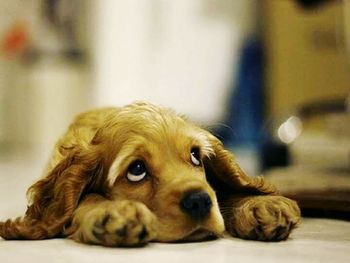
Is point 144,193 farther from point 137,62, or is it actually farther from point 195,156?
point 137,62

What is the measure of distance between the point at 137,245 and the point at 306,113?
2.87m

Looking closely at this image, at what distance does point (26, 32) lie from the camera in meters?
6.02

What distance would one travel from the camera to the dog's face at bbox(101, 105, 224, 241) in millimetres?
1289

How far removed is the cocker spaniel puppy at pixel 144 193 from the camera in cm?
128

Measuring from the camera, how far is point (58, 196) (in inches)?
54.9

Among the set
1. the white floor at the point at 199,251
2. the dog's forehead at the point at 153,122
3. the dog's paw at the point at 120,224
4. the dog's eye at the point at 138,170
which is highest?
the dog's forehead at the point at 153,122

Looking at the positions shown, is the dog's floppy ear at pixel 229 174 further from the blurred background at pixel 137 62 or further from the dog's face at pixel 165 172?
the blurred background at pixel 137 62

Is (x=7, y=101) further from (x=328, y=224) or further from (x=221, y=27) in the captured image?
(x=328, y=224)

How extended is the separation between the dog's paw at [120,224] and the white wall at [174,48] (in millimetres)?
4435

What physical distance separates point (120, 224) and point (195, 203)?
0.14 meters

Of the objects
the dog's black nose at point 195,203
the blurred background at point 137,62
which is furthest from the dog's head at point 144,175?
the blurred background at point 137,62

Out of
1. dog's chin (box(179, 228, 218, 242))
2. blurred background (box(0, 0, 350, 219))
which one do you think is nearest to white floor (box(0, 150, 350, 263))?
dog's chin (box(179, 228, 218, 242))

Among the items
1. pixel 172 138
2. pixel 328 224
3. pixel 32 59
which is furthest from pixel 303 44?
pixel 172 138

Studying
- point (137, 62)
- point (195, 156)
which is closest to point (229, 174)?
point (195, 156)
